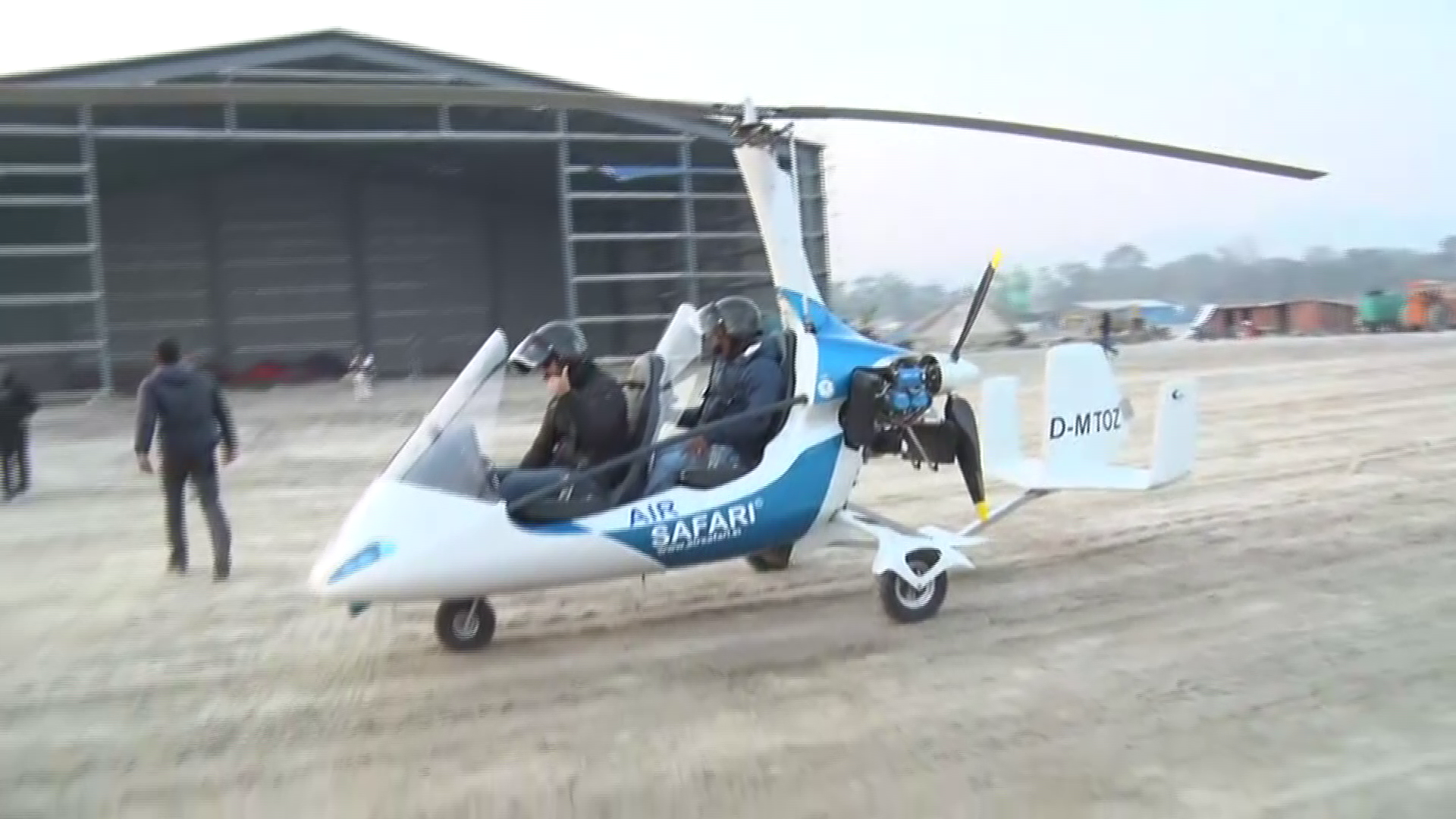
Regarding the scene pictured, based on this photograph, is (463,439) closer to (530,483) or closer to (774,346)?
(530,483)

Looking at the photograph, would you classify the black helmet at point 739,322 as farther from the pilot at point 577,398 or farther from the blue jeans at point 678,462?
the pilot at point 577,398

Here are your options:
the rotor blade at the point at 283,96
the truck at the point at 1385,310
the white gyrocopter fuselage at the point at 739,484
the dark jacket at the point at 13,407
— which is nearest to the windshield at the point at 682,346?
the white gyrocopter fuselage at the point at 739,484

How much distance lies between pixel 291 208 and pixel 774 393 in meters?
30.4

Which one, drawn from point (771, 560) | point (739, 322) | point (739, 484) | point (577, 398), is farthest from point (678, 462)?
point (771, 560)

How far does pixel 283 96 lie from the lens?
190 inches

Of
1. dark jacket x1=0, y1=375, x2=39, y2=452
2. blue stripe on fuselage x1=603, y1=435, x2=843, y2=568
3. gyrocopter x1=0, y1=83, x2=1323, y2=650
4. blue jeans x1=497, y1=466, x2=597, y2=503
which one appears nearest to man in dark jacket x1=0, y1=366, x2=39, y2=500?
dark jacket x1=0, y1=375, x2=39, y2=452

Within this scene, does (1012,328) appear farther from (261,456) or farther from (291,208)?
(261,456)

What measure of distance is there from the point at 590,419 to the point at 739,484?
797 millimetres

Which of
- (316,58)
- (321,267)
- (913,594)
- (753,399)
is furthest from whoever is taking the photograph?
(321,267)

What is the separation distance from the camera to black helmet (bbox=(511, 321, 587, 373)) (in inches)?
229

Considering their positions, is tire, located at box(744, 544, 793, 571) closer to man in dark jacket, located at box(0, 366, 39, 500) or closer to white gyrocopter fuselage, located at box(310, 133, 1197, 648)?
white gyrocopter fuselage, located at box(310, 133, 1197, 648)

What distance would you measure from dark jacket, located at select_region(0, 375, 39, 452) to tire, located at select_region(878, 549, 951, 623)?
29.9 feet

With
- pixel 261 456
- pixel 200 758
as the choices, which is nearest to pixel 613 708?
pixel 200 758

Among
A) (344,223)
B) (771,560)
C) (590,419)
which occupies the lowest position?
(771,560)
